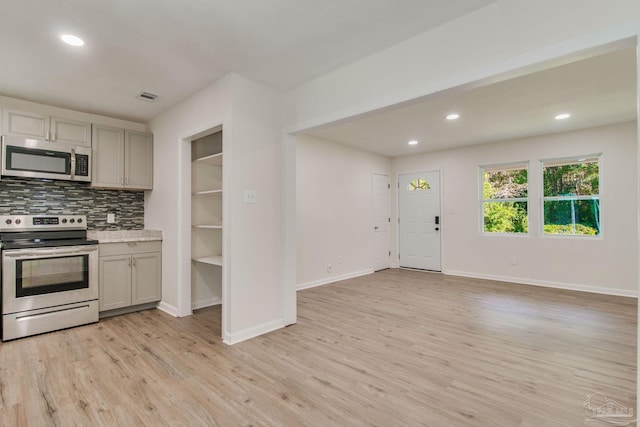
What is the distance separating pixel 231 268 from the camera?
2.90m

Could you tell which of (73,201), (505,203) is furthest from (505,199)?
(73,201)

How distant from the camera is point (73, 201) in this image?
3840 millimetres

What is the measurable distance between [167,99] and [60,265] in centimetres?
207

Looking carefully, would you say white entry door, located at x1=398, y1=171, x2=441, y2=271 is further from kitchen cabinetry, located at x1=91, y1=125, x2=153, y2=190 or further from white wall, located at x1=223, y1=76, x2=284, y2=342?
kitchen cabinetry, located at x1=91, y1=125, x2=153, y2=190

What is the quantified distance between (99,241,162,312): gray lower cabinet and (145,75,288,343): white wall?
0.29m

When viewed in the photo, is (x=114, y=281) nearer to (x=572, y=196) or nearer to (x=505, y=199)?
(x=505, y=199)

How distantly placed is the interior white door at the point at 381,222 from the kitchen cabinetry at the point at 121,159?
418cm

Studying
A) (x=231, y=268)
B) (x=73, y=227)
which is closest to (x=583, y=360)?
(x=231, y=268)

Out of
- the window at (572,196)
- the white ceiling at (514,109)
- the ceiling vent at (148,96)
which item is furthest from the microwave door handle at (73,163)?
the window at (572,196)

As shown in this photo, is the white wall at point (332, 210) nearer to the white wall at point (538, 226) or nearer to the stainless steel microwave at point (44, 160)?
the white wall at point (538, 226)

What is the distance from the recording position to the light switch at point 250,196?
9.92 feet

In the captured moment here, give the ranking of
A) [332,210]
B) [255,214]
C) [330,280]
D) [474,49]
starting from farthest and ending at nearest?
1. [332,210]
2. [330,280]
3. [255,214]
4. [474,49]

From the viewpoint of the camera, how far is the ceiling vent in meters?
3.38

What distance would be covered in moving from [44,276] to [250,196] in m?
2.23
